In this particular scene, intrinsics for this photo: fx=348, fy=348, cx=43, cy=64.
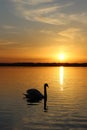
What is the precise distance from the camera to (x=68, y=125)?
83.0 feet

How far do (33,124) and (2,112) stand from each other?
6066 millimetres

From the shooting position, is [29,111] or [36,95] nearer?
[29,111]

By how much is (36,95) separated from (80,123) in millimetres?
17306

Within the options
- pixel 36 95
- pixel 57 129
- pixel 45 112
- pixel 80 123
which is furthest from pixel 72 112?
pixel 36 95

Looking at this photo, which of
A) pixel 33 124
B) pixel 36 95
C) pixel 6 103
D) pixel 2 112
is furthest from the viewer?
pixel 36 95

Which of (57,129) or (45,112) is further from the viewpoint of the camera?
(45,112)

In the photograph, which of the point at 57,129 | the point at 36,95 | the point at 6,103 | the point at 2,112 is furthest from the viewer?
the point at 36,95

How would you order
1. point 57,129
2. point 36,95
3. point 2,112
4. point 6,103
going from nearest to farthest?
point 57,129, point 2,112, point 6,103, point 36,95

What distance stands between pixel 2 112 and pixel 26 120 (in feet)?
14.5

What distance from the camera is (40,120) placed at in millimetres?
26906

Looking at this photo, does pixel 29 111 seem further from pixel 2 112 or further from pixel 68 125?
pixel 68 125

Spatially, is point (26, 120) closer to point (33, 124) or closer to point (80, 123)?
point (33, 124)

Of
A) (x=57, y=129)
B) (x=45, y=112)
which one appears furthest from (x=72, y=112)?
(x=57, y=129)

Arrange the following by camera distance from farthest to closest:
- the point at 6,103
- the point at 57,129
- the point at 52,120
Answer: the point at 6,103 < the point at 52,120 < the point at 57,129
